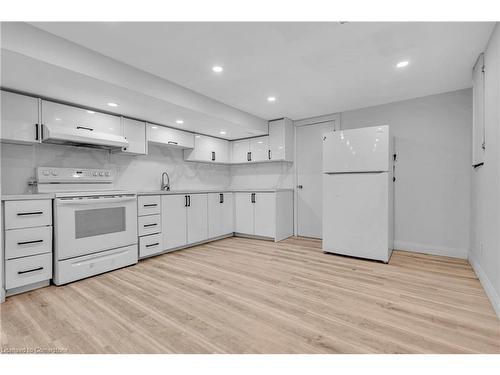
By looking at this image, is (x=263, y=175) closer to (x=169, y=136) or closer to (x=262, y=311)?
(x=169, y=136)

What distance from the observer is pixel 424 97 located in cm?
347

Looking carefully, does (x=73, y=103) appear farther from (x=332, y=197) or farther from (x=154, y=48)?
(x=332, y=197)

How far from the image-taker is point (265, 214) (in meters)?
4.33

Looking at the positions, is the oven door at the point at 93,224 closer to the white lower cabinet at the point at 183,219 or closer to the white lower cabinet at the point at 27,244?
the white lower cabinet at the point at 27,244

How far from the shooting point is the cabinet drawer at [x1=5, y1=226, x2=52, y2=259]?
7.02 feet

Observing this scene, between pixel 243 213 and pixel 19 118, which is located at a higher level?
pixel 19 118

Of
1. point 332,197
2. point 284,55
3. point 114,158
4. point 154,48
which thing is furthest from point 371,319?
point 114,158

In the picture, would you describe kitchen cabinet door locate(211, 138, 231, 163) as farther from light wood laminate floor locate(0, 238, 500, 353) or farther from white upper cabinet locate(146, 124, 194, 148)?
light wood laminate floor locate(0, 238, 500, 353)

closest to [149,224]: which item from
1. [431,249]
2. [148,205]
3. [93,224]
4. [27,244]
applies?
[148,205]

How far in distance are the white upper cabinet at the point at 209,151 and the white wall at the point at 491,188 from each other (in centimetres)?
381

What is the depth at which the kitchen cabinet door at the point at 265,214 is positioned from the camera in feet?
13.9

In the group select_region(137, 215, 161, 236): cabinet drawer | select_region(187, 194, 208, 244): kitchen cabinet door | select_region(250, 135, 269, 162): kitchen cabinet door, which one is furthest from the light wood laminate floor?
select_region(250, 135, 269, 162): kitchen cabinet door

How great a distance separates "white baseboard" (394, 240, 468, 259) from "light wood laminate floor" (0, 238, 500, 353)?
0.38 meters

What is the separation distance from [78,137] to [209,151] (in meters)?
2.28
